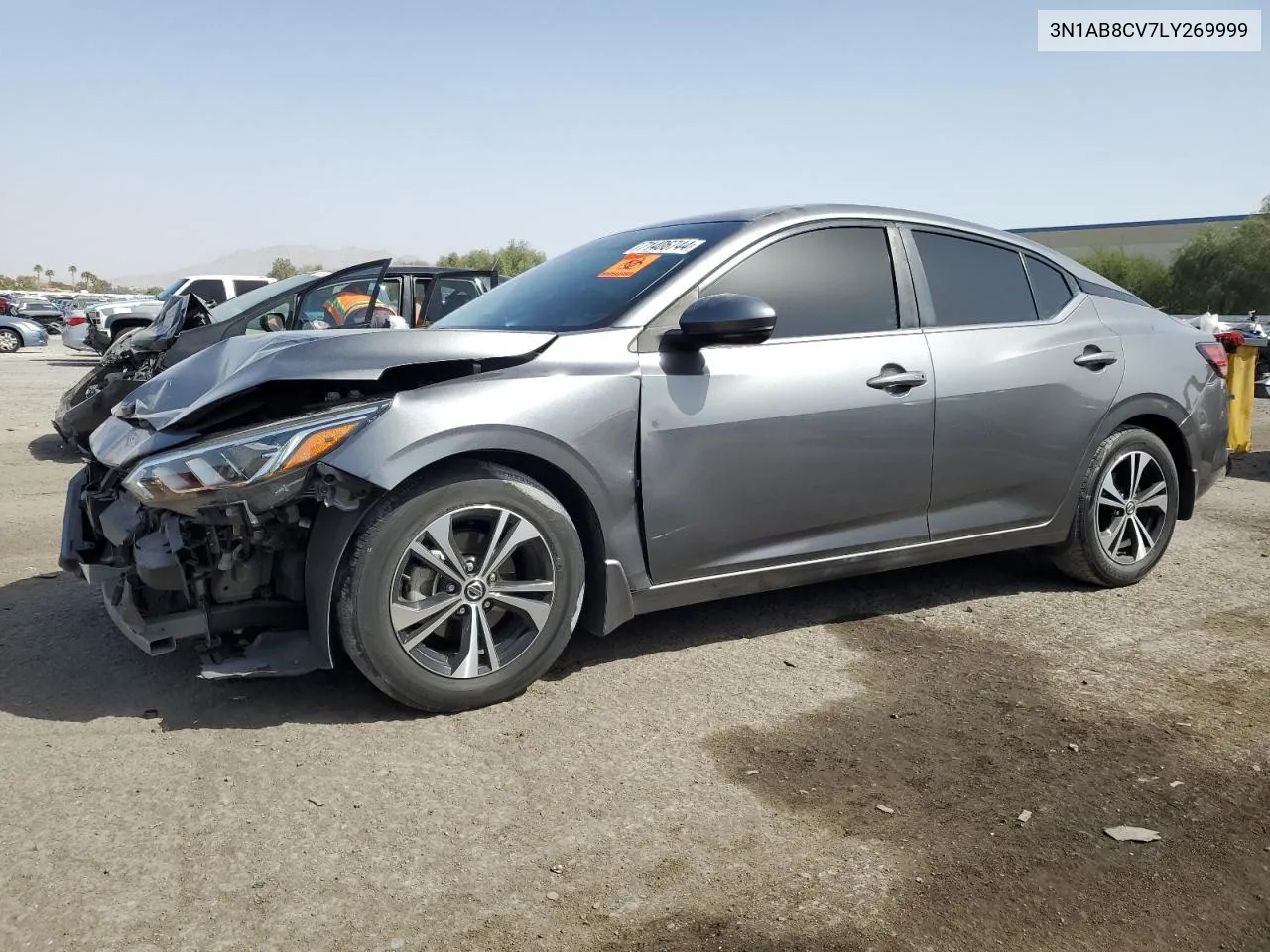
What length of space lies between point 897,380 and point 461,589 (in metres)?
1.93

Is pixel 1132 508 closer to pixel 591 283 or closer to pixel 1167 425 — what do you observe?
pixel 1167 425

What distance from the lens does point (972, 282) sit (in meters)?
4.70

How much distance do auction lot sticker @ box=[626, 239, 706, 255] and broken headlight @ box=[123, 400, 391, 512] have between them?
150cm

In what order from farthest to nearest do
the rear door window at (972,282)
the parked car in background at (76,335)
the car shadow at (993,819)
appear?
the parked car in background at (76,335), the rear door window at (972,282), the car shadow at (993,819)

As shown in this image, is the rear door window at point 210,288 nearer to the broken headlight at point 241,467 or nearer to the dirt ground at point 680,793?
the dirt ground at point 680,793

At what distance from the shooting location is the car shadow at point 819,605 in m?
4.29

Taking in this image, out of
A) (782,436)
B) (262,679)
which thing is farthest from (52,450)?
(782,436)

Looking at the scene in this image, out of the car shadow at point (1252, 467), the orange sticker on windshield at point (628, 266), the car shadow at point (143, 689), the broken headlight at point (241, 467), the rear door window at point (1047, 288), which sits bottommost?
the car shadow at point (1252, 467)

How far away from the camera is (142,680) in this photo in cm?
377

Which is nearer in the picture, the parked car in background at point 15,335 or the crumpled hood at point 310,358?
the crumpled hood at point 310,358

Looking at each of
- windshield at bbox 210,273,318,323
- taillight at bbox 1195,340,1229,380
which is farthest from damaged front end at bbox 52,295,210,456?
taillight at bbox 1195,340,1229,380

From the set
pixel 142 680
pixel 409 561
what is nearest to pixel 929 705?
pixel 409 561

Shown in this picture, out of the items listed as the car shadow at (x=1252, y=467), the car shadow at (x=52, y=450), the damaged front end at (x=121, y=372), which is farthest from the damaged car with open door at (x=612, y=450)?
the car shadow at (x=52, y=450)

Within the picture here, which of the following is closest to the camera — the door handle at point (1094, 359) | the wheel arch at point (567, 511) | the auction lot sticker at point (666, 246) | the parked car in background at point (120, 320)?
the wheel arch at point (567, 511)
